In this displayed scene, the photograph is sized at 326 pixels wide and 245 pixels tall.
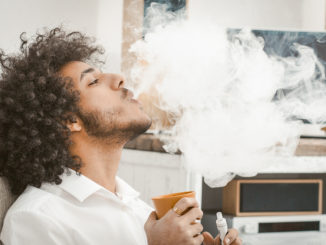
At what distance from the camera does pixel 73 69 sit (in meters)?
1.30

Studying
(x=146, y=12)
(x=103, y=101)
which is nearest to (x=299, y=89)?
(x=146, y=12)

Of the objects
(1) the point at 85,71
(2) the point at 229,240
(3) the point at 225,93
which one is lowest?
(2) the point at 229,240

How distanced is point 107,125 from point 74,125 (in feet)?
0.30

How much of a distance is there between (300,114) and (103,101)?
1.57 metres

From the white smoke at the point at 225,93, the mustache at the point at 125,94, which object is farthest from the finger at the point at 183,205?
the white smoke at the point at 225,93

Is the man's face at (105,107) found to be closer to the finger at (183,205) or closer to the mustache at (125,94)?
the mustache at (125,94)

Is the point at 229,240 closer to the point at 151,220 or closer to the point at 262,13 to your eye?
the point at 151,220

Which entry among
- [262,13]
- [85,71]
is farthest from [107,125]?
[262,13]

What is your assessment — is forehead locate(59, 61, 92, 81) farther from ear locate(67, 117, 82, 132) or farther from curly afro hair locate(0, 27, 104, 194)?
ear locate(67, 117, 82, 132)

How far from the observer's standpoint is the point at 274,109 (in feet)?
7.79

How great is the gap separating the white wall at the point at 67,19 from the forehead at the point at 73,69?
3.23ft

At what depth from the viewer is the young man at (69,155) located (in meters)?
1.00

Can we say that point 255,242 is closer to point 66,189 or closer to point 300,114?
A: point 300,114

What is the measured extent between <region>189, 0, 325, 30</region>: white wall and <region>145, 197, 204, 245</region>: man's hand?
208cm
